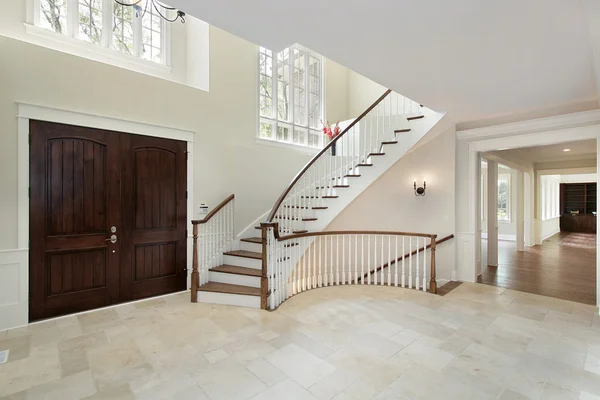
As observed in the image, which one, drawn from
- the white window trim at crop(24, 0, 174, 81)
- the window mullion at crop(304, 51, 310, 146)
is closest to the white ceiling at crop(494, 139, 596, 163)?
the window mullion at crop(304, 51, 310, 146)

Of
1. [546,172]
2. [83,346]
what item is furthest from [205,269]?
[546,172]

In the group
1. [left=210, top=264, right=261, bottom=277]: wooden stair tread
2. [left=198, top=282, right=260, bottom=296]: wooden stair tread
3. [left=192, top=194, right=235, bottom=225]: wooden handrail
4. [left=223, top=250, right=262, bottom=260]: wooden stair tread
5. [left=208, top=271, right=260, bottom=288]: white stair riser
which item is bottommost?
[left=198, top=282, right=260, bottom=296]: wooden stair tread

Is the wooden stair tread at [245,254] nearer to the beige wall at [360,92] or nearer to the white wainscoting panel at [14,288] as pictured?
the white wainscoting panel at [14,288]

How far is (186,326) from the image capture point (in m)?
3.32

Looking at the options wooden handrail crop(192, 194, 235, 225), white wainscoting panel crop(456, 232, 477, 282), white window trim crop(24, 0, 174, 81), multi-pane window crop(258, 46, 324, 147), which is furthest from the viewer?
multi-pane window crop(258, 46, 324, 147)

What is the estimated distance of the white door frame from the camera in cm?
405

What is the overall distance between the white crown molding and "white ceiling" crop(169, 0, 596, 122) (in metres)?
0.59

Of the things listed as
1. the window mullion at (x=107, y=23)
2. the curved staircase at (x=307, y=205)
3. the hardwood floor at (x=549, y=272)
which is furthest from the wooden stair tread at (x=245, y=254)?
the hardwood floor at (x=549, y=272)

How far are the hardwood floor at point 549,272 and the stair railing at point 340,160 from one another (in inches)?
123

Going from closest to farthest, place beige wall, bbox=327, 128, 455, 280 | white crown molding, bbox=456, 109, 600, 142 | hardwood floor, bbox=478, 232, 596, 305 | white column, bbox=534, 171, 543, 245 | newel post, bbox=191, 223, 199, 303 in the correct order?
white crown molding, bbox=456, 109, 600, 142 < newel post, bbox=191, 223, 199, 303 < hardwood floor, bbox=478, 232, 596, 305 < beige wall, bbox=327, 128, 455, 280 < white column, bbox=534, 171, 543, 245

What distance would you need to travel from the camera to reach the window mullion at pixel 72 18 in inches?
154

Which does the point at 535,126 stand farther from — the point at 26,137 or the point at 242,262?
the point at 26,137

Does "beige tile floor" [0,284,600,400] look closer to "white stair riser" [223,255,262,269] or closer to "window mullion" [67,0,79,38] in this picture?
"white stair riser" [223,255,262,269]

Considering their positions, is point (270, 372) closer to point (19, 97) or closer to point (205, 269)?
point (205, 269)
